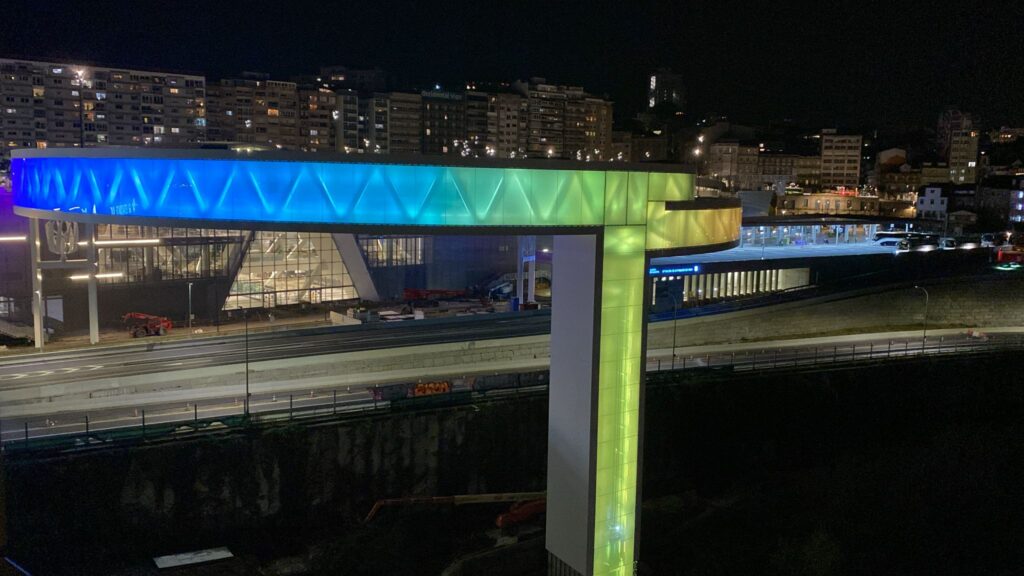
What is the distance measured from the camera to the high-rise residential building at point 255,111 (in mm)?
93312

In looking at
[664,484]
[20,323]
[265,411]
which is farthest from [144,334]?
[664,484]

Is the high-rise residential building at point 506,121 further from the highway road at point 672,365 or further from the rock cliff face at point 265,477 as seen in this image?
the rock cliff face at point 265,477

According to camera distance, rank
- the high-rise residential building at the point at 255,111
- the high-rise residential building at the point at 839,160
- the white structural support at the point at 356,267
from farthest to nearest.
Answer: the high-rise residential building at the point at 839,160
the high-rise residential building at the point at 255,111
the white structural support at the point at 356,267

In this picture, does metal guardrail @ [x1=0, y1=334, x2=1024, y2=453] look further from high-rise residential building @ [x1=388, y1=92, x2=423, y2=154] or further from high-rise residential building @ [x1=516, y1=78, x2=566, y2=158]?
high-rise residential building @ [x1=516, y1=78, x2=566, y2=158]

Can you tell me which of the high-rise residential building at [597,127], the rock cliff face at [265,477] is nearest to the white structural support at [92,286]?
Answer: the rock cliff face at [265,477]

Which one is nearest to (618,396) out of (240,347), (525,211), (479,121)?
(525,211)

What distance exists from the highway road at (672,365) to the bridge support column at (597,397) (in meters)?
11.0

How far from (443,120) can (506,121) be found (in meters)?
11.6

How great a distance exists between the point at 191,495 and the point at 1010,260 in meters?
51.4

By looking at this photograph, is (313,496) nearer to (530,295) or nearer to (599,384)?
(599,384)

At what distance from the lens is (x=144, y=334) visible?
1366 inches

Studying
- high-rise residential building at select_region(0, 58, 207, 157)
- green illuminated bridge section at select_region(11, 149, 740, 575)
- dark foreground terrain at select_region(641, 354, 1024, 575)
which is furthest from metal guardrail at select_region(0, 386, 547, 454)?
high-rise residential building at select_region(0, 58, 207, 157)

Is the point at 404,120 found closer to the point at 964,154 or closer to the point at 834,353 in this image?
the point at 834,353

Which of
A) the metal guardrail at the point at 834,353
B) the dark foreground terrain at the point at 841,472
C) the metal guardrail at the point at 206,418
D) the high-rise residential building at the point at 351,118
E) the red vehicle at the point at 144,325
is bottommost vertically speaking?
the dark foreground terrain at the point at 841,472
